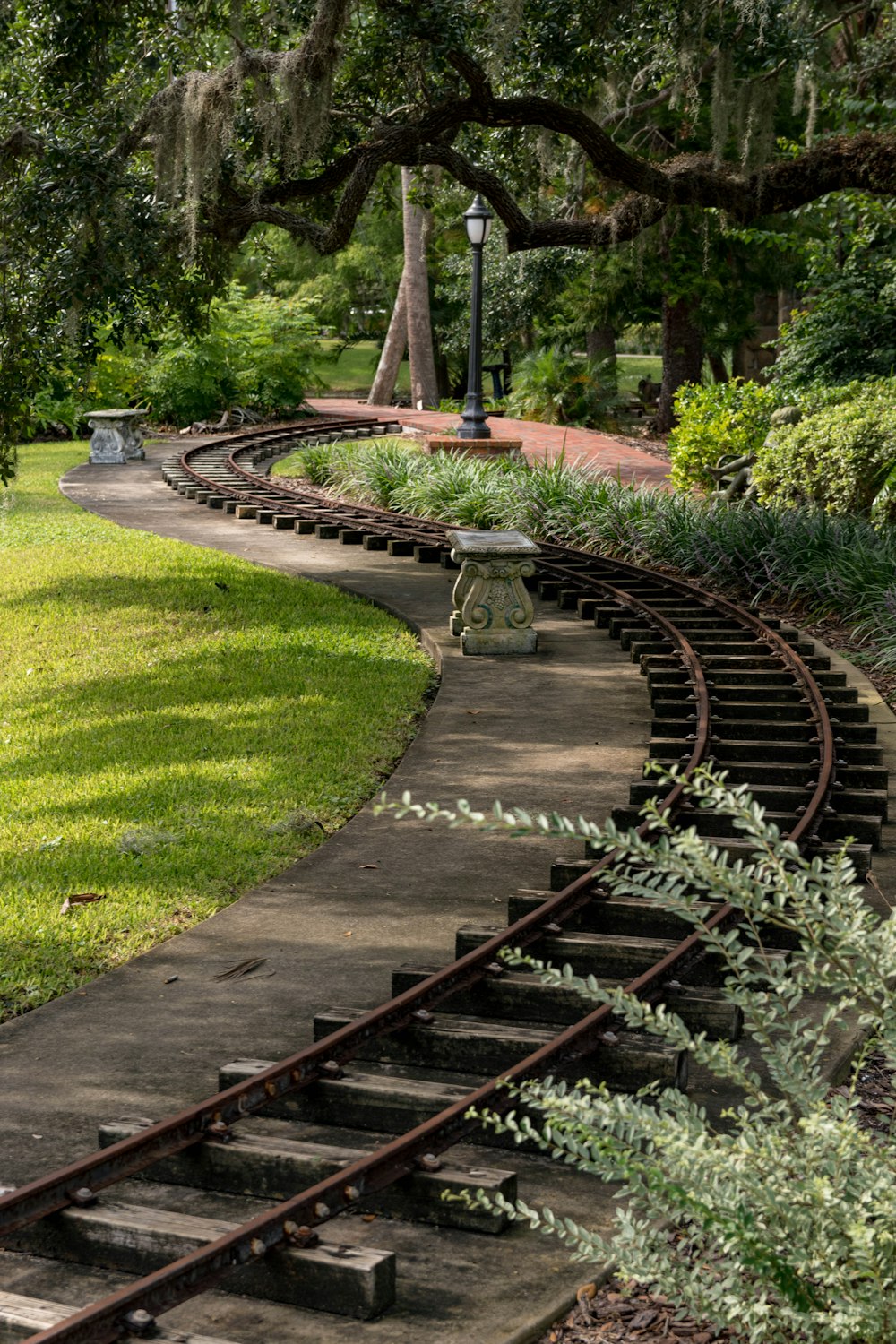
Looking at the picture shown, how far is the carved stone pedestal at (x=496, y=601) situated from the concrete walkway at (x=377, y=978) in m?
0.23

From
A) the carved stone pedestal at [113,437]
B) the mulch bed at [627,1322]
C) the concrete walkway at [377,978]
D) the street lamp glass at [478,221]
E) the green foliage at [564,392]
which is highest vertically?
the street lamp glass at [478,221]

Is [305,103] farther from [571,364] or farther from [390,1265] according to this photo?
[571,364]

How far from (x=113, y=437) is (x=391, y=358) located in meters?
14.5

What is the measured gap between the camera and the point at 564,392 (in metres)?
32.8

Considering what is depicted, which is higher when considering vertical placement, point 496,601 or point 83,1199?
point 496,601

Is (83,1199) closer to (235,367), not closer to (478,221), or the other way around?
(478,221)

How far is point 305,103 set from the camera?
1357 cm

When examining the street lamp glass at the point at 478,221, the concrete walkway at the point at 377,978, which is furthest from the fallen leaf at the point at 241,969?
the street lamp glass at the point at 478,221

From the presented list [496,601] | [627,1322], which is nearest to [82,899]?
[627,1322]

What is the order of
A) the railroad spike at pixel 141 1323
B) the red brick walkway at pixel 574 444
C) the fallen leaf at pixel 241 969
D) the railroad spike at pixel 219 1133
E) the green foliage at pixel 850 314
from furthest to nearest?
the red brick walkway at pixel 574 444, the green foliage at pixel 850 314, the fallen leaf at pixel 241 969, the railroad spike at pixel 219 1133, the railroad spike at pixel 141 1323

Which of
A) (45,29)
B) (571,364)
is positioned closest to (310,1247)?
(45,29)

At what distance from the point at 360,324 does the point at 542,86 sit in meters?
38.0

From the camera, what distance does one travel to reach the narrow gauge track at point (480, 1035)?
4270 millimetres

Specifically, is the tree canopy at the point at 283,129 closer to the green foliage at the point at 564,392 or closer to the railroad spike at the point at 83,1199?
the railroad spike at the point at 83,1199
